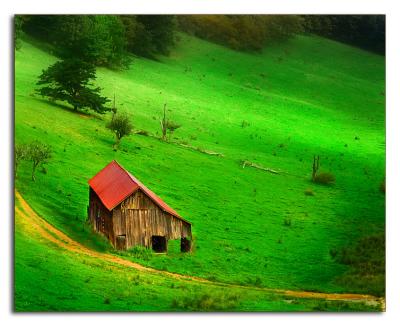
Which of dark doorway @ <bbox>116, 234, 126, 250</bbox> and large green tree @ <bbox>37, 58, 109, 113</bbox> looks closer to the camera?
dark doorway @ <bbox>116, 234, 126, 250</bbox>

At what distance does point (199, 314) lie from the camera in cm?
1902

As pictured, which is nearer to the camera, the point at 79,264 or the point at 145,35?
the point at 79,264

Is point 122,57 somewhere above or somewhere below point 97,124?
above

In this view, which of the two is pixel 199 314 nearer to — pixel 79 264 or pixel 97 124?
pixel 79 264

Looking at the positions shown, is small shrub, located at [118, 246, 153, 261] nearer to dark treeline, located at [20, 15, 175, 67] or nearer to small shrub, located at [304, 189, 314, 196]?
small shrub, located at [304, 189, 314, 196]

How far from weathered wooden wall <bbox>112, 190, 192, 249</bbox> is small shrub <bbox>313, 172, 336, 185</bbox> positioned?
3.42 meters

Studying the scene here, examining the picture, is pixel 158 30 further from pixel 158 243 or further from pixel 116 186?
pixel 158 243

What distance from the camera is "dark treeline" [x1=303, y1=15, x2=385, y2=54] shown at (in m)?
20.4

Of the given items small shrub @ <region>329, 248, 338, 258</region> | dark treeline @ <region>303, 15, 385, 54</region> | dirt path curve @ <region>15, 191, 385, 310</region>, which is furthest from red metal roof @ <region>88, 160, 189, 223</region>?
dark treeline @ <region>303, 15, 385, 54</region>

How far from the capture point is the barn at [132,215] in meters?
19.6

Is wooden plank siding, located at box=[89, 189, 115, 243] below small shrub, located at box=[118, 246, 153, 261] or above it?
above

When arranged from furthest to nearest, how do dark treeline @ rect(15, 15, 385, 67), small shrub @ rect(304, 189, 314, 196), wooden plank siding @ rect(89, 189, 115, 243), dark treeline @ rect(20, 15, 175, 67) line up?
small shrub @ rect(304, 189, 314, 196)
dark treeline @ rect(15, 15, 385, 67)
dark treeline @ rect(20, 15, 175, 67)
wooden plank siding @ rect(89, 189, 115, 243)
